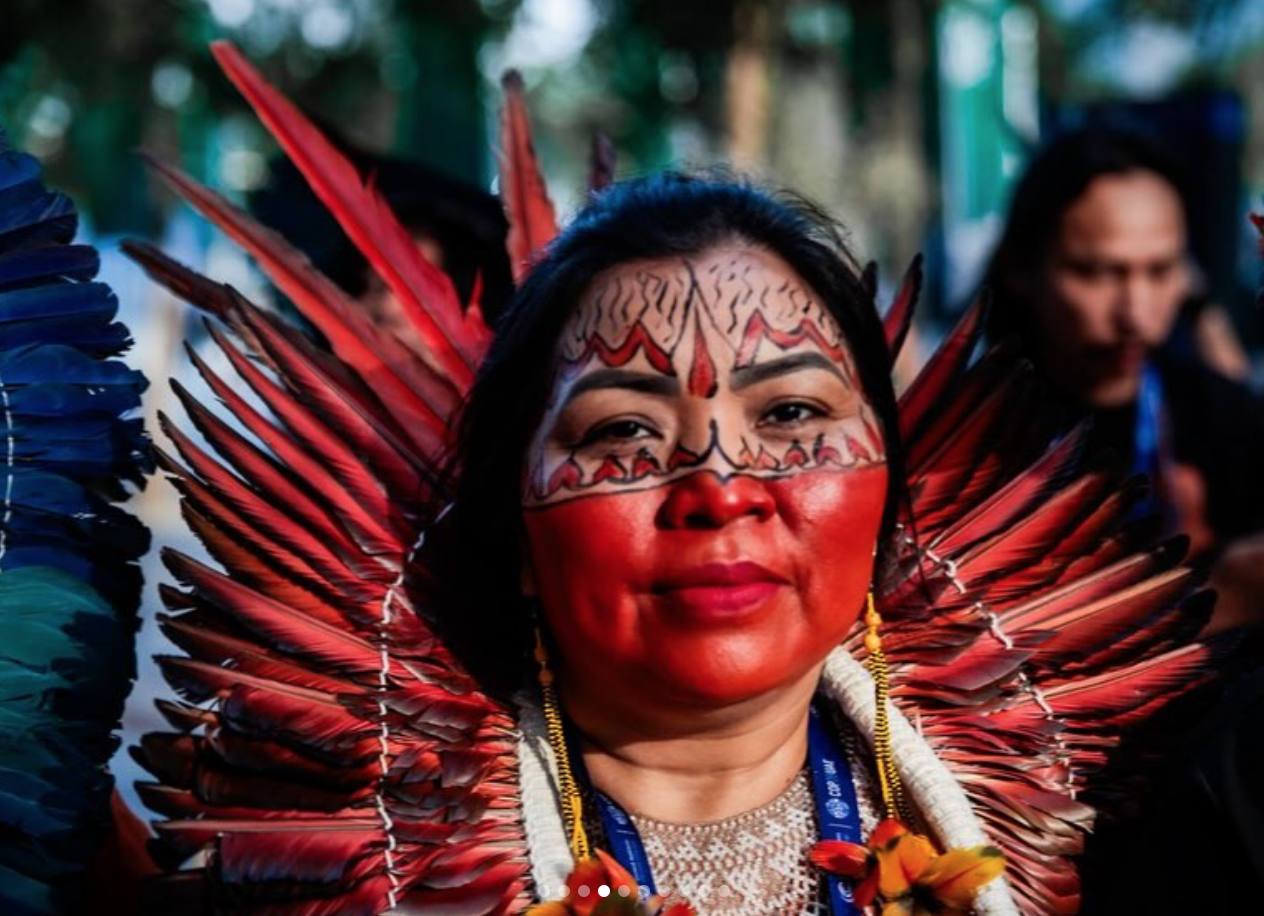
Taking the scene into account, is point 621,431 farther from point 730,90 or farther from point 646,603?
point 730,90

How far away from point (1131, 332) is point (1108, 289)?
112 millimetres

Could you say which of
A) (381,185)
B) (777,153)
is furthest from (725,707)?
(777,153)

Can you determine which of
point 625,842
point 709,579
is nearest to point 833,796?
point 625,842

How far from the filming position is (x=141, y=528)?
204 cm

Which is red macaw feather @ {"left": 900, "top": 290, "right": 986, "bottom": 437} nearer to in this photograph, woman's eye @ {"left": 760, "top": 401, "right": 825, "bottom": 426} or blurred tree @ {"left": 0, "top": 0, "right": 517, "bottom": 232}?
woman's eye @ {"left": 760, "top": 401, "right": 825, "bottom": 426}

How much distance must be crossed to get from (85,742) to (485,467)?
58cm

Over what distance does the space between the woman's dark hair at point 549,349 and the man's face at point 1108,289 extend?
58.4 inches

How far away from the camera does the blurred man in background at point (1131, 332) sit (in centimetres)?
343

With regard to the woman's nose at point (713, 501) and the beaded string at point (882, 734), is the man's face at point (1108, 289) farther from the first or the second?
the woman's nose at point (713, 501)

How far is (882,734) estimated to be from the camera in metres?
2.03

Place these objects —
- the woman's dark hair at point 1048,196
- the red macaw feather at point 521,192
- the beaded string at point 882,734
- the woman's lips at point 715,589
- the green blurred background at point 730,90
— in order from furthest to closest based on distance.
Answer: the green blurred background at point 730,90 < the woman's dark hair at point 1048,196 < the red macaw feather at point 521,192 < the beaded string at point 882,734 < the woman's lips at point 715,589

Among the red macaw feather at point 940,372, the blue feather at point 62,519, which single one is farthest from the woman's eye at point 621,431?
the blue feather at point 62,519

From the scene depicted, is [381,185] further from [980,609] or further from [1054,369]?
[980,609]

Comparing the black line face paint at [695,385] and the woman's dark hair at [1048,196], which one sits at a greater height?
the woman's dark hair at [1048,196]
